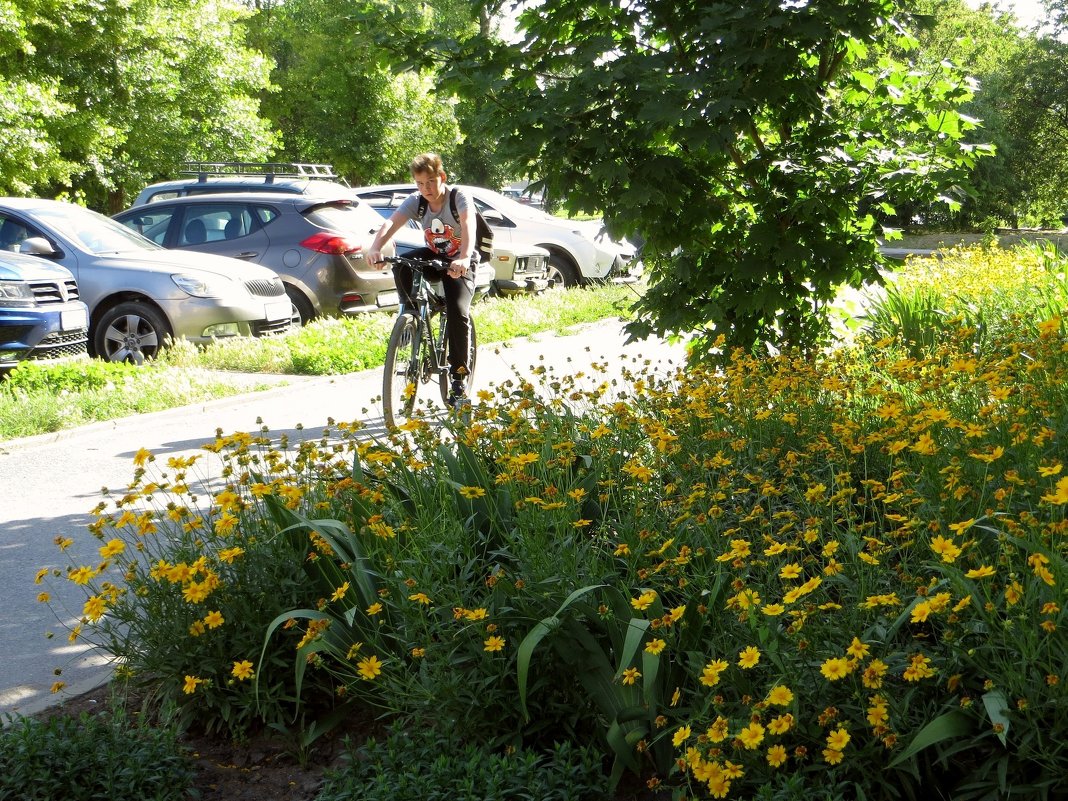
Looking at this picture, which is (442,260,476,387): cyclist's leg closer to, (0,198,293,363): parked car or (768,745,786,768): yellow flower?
(0,198,293,363): parked car

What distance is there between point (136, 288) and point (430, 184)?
5267 mm

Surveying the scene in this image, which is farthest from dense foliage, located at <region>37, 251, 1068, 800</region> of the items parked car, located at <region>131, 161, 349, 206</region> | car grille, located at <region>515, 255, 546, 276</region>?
car grille, located at <region>515, 255, 546, 276</region>

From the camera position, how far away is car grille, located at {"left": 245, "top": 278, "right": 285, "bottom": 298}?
13023 millimetres

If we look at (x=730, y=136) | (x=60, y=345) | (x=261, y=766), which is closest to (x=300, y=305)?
(x=60, y=345)

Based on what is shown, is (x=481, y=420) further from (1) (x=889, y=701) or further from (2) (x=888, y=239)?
(2) (x=888, y=239)

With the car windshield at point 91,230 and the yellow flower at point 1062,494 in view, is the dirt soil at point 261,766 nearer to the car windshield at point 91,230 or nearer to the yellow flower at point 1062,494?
the yellow flower at point 1062,494

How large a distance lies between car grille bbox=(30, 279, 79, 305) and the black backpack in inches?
189

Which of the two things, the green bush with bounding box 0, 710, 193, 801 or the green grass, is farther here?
the green grass

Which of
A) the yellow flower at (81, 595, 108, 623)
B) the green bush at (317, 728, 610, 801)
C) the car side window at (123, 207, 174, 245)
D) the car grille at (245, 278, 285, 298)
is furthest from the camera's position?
the car side window at (123, 207, 174, 245)

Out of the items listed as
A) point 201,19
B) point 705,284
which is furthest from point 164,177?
point 705,284

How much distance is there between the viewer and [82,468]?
809cm

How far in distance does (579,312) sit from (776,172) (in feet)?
31.3

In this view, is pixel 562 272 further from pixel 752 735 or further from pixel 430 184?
pixel 752 735

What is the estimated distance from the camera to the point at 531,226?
18.9 metres
